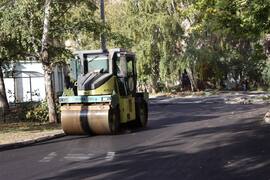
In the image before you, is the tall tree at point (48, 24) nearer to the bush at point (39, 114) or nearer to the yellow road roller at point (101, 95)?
the bush at point (39, 114)

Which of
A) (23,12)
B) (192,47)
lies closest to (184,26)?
(192,47)

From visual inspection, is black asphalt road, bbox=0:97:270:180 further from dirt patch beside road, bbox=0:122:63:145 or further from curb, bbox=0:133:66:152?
dirt patch beside road, bbox=0:122:63:145

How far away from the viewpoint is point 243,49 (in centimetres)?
5675

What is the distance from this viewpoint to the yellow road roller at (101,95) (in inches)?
725

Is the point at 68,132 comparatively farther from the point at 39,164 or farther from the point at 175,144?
the point at 39,164

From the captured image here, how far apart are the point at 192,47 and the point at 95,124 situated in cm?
3290

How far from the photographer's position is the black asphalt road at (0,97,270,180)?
424 inches

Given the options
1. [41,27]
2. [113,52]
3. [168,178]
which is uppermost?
[41,27]

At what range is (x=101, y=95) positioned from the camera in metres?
18.6

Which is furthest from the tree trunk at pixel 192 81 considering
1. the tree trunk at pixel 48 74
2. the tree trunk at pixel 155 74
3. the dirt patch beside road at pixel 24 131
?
the dirt patch beside road at pixel 24 131

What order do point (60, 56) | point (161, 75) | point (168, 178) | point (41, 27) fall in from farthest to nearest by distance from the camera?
point (161, 75) → point (60, 56) → point (41, 27) → point (168, 178)

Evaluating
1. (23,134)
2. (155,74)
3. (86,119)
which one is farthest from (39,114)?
(155,74)

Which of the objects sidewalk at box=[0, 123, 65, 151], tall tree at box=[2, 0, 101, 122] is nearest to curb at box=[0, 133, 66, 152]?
sidewalk at box=[0, 123, 65, 151]

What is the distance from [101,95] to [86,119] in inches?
36.3
